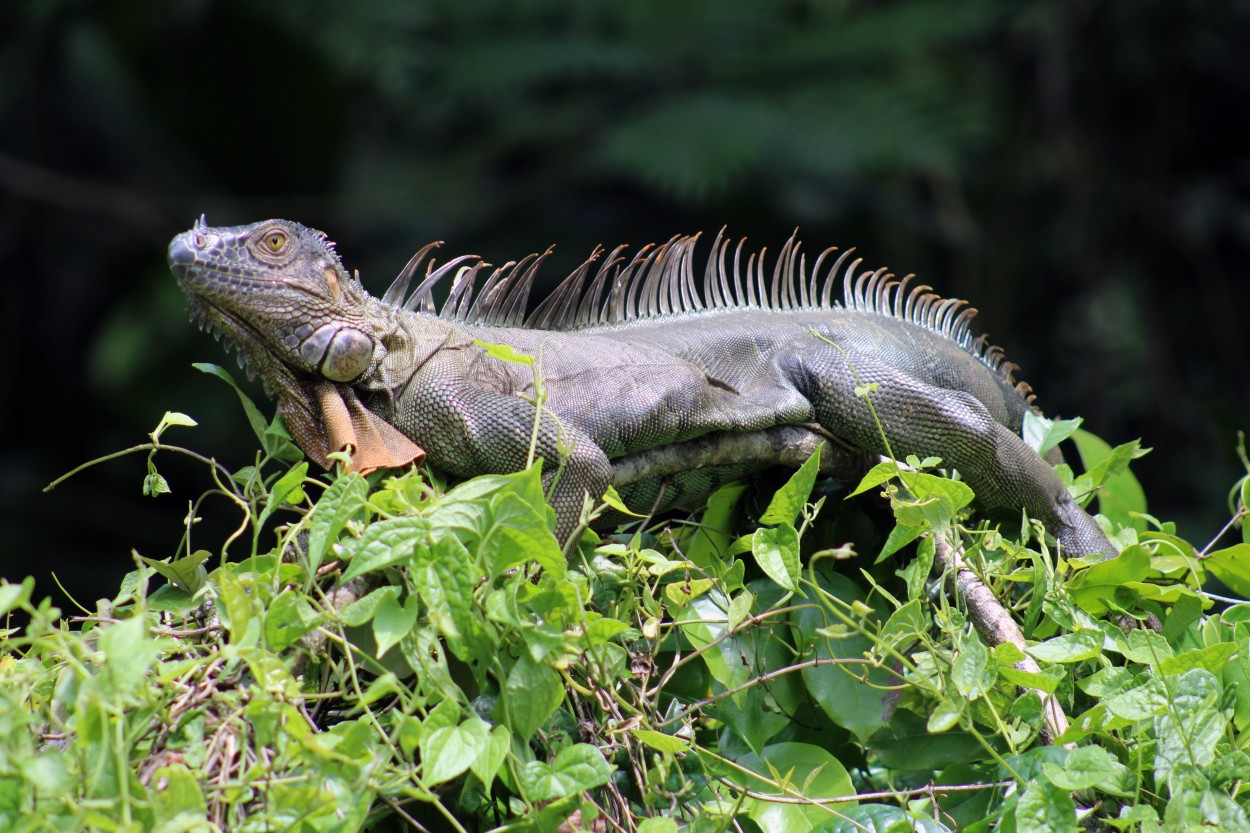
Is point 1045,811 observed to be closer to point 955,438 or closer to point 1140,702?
point 1140,702

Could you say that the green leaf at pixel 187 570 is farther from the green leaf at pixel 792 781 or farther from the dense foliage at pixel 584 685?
the green leaf at pixel 792 781

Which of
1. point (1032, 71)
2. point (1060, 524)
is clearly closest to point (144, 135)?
point (1032, 71)

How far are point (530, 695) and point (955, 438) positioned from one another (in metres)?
1.27

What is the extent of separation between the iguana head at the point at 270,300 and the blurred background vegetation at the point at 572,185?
3.84 metres

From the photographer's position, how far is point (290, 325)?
218 cm

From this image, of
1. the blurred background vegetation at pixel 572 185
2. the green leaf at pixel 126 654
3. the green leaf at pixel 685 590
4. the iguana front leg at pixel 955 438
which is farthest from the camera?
the blurred background vegetation at pixel 572 185

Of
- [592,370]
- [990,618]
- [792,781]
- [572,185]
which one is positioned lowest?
[572,185]

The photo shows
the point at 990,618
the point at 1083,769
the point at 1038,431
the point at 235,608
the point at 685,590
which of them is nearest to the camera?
the point at 235,608

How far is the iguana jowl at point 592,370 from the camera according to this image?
85.0 inches

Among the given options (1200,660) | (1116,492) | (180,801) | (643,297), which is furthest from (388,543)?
(1116,492)

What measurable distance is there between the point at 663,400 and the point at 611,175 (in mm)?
4578

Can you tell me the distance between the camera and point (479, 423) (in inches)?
84.7

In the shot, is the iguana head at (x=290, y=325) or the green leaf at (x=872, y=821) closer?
the green leaf at (x=872, y=821)

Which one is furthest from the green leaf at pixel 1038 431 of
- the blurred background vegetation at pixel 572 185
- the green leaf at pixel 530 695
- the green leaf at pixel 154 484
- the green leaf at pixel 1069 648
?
the blurred background vegetation at pixel 572 185
